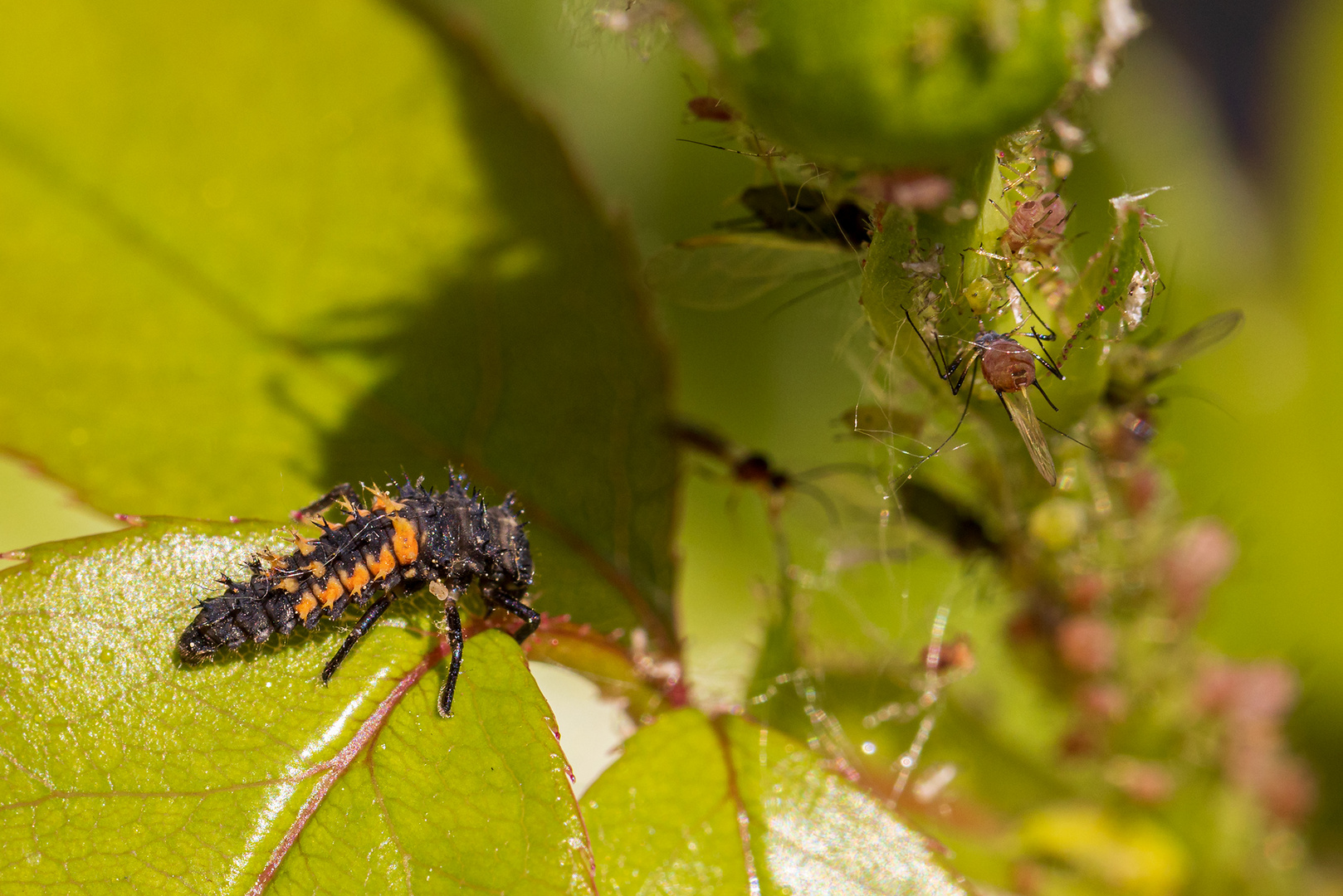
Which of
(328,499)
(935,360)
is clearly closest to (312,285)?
(328,499)

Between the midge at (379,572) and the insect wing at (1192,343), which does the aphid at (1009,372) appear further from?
the midge at (379,572)

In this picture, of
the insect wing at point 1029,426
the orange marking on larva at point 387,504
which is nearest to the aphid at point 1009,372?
the insect wing at point 1029,426

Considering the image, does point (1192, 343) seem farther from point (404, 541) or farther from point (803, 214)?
point (404, 541)

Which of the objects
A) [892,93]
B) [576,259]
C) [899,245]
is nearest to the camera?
[892,93]

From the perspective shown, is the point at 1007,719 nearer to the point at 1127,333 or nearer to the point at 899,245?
the point at 1127,333

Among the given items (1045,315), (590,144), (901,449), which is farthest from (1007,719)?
(590,144)

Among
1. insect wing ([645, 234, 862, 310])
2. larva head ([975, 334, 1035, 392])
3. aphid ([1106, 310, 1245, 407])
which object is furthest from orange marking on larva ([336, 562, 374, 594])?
aphid ([1106, 310, 1245, 407])

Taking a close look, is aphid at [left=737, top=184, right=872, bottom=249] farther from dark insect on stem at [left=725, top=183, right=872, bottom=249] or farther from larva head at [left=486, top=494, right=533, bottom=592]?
larva head at [left=486, top=494, right=533, bottom=592]
